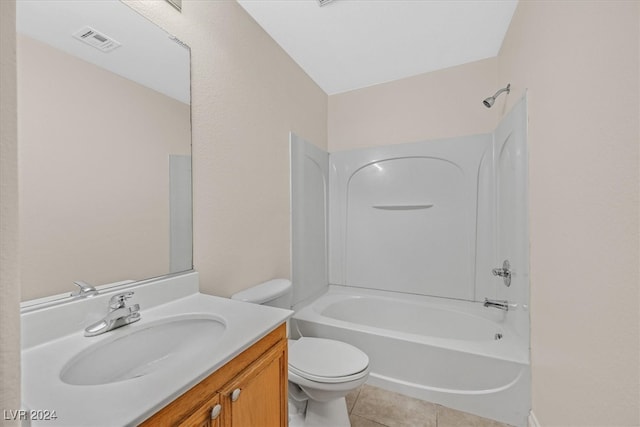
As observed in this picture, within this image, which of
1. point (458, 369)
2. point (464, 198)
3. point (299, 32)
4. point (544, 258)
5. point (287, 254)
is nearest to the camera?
point (544, 258)

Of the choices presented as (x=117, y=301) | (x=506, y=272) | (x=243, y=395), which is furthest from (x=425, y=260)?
(x=117, y=301)

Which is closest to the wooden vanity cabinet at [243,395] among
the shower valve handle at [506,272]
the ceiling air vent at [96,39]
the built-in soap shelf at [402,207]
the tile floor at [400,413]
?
the tile floor at [400,413]

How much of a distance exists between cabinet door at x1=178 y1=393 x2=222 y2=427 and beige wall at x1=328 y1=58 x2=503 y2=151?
7.91ft

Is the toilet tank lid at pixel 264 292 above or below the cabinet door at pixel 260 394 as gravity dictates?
above

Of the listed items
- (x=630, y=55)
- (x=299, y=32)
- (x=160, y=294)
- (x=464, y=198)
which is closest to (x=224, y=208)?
(x=160, y=294)

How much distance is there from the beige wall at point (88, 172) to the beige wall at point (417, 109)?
188 centimetres

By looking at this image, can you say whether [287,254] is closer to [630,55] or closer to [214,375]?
[214,375]

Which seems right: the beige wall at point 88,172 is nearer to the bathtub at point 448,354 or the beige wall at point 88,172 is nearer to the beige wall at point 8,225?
the beige wall at point 8,225

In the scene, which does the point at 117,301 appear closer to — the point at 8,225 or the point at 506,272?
the point at 8,225

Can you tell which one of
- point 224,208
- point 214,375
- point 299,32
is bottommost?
point 214,375

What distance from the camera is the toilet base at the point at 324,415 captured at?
4.59 ft

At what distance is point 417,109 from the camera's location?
96.2 inches

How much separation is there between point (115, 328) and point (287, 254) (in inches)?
48.7

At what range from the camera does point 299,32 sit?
6.07 feet
